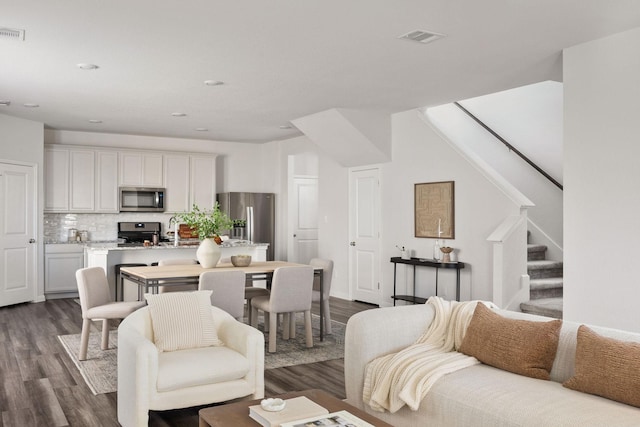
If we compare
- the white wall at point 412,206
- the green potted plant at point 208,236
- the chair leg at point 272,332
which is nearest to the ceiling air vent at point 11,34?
the green potted plant at point 208,236

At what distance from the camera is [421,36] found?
4305 millimetres

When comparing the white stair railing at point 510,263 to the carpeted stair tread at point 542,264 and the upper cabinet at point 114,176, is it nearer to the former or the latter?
the carpeted stair tread at point 542,264

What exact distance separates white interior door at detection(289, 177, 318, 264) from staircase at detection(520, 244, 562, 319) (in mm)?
4436

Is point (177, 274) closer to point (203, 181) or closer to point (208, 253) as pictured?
point (208, 253)

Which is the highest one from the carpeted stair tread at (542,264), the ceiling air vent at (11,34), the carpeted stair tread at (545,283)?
the ceiling air vent at (11,34)

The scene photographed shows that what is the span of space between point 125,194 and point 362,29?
6.56m

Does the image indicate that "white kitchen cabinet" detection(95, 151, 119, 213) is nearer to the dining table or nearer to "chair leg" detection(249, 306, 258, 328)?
the dining table

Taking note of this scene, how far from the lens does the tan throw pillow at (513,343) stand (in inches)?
117

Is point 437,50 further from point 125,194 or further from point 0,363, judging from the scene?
point 125,194

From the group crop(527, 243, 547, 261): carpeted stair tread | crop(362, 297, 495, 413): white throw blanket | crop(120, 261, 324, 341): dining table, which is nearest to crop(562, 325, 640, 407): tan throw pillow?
crop(362, 297, 495, 413): white throw blanket

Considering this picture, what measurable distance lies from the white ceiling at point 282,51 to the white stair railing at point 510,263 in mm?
1529

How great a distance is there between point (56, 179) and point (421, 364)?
773 cm

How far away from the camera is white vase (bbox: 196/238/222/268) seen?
18.0ft

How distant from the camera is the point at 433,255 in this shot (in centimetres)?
729
